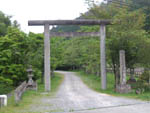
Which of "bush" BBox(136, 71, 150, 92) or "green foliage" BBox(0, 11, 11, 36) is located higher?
"green foliage" BBox(0, 11, 11, 36)

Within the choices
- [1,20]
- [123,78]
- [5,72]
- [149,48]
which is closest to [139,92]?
[123,78]

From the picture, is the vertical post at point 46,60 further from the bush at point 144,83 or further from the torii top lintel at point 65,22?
the bush at point 144,83

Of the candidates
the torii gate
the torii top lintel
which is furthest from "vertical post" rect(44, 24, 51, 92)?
the torii top lintel

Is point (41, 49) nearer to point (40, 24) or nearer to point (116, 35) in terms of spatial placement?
point (40, 24)

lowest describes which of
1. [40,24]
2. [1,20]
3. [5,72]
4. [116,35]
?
[5,72]

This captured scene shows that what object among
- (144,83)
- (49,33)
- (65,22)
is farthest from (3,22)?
(144,83)

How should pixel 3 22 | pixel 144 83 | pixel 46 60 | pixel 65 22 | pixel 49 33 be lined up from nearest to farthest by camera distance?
pixel 144 83
pixel 65 22
pixel 46 60
pixel 49 33
pixel 3 22

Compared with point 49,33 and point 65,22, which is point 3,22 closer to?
point 49,33

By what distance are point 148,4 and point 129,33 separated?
10457 millimetres

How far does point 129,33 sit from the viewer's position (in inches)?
624

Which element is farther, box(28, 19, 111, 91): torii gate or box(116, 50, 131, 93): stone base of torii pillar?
box(28, 19, 111, 91): torii gate

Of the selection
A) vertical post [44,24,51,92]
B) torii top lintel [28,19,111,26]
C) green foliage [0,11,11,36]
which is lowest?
vertical post [44,24,51,92]

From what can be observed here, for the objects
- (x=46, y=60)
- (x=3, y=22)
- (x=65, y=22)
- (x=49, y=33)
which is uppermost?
(x=3, y=22)

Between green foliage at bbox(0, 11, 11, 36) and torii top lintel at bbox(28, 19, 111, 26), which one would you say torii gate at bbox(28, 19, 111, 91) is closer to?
torii top lintel at bbox(28, 19, 111, 26)
